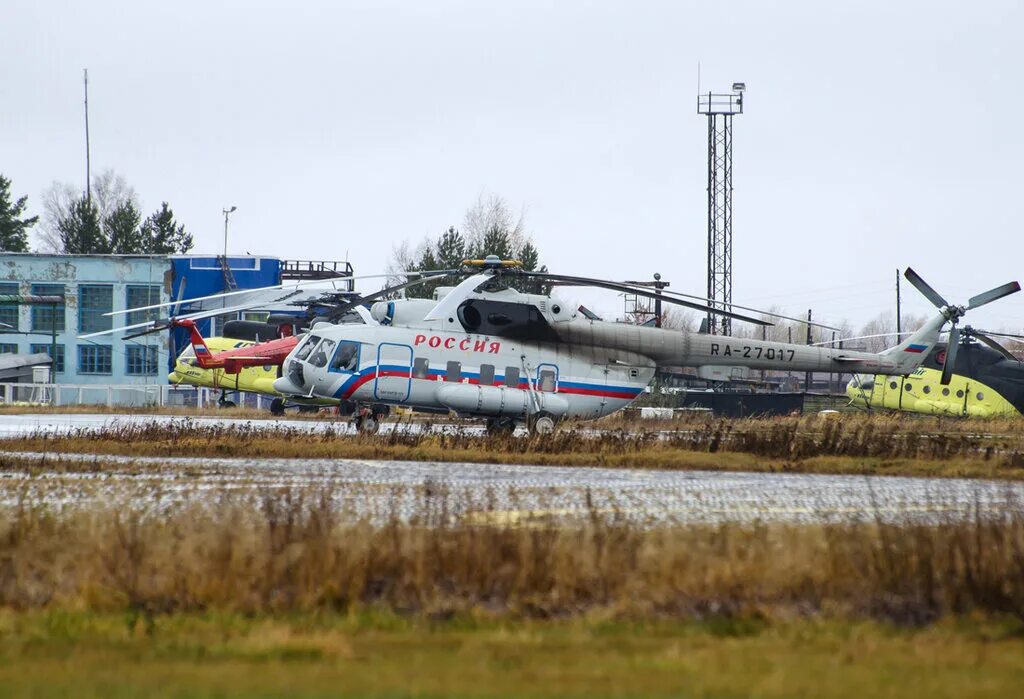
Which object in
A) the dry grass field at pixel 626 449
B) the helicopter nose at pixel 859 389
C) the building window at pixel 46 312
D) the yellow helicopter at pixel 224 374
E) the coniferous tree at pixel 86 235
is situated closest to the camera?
the dry grass field at pixel 626 449

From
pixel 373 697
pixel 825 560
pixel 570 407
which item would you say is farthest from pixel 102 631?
pixel 570 407

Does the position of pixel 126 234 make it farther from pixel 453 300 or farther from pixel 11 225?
pixel 453 300

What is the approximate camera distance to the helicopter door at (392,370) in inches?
1135

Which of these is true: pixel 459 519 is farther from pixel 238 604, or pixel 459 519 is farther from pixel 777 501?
pixel 777 501

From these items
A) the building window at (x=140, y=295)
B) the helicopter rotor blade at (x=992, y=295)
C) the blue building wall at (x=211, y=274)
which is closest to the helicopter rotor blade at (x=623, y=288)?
the helicopter rotor blade at (x=992, y=295)

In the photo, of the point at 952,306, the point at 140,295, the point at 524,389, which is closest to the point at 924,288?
the point at 952,306

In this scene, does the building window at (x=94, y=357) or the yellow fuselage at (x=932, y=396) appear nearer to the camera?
the yellow fuselage at (x=932, y=396)

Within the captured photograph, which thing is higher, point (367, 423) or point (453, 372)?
point (453, 372)

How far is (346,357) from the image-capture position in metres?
28.8

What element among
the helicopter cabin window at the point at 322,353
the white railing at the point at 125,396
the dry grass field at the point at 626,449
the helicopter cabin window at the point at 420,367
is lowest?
the white railing at the point at 125,396

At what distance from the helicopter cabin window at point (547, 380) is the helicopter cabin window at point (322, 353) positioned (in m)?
4.48

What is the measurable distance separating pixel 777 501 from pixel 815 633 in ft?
23.7

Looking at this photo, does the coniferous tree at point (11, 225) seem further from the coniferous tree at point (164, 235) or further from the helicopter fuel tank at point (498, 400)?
the helicopter fuel tank at point (498, 400)

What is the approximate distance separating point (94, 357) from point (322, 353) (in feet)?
197
